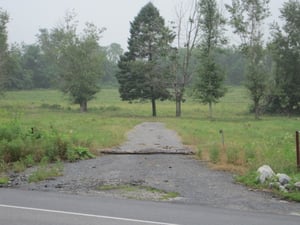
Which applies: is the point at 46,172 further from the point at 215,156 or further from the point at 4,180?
the point at 215,156

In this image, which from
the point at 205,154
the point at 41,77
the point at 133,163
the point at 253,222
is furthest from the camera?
the point at 41,77

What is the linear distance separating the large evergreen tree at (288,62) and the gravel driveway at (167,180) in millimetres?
40839

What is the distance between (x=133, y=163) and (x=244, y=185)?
4.59 meters

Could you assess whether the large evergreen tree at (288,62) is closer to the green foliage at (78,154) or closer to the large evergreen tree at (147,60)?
the large evergreen tree at (147,60)

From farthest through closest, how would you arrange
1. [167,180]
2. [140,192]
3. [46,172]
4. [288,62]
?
[288,62] < [46,172] < [167,180] < [140,192]

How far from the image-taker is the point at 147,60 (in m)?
51.9

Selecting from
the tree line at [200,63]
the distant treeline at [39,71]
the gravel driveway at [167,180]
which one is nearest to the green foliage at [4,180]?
the gravel driveway at [167,180]

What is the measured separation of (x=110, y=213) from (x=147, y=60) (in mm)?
44353

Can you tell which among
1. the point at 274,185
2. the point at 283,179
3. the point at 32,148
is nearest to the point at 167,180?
the point at 274,185

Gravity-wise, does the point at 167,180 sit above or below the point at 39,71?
below

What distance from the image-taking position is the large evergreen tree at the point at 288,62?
181ft

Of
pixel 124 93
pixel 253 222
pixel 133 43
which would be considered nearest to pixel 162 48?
pixel 133 43

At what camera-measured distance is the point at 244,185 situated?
39.7ft

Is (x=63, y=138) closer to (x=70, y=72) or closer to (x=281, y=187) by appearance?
(x=281, y=187)
